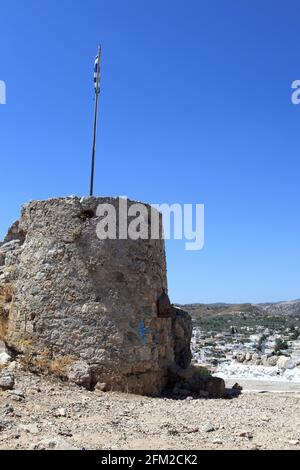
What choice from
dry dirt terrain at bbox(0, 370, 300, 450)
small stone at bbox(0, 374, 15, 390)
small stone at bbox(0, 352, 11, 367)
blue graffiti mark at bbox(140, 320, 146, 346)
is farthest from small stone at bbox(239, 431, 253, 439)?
small stone at bbox(0, 352, 11, 367)

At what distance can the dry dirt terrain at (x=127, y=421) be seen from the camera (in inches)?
235

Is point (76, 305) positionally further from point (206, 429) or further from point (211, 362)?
point (211, 362)

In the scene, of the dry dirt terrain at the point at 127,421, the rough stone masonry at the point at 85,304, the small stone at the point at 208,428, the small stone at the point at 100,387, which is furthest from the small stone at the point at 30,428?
the small stone at the point at 100,387

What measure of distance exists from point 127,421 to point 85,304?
241 cm

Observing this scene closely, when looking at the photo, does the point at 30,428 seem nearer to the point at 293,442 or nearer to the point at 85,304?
the point at 85,304

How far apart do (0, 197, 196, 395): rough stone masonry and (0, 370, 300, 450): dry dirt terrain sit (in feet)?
1.47

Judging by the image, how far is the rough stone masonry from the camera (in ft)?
28.5

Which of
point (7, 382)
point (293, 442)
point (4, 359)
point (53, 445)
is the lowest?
point (293, 442)

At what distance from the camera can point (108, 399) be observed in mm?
8125

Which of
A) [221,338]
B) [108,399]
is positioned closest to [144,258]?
[108,399]

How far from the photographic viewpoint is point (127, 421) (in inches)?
273

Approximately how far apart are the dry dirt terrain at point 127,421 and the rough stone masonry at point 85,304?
450mm

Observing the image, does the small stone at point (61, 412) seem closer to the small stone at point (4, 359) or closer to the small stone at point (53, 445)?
the small stone at point (53, 445)

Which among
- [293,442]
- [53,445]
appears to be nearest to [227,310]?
[293,442]
